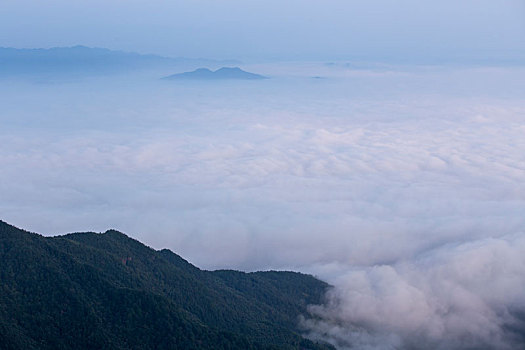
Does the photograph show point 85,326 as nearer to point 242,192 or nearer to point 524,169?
point 242,192

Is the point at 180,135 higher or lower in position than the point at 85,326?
higher

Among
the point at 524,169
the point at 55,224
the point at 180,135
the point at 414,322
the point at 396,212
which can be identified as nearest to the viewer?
the point at 414,322

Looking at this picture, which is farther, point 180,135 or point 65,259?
point 180,135

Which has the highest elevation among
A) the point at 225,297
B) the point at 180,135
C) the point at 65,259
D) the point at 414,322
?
the point at 180,135

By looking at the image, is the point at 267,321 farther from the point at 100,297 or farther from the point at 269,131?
the point at 269,131

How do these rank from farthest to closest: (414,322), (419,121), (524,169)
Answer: (419,121) → (524,169) → (414,322)

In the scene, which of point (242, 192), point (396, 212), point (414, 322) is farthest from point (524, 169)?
point (414, 322)

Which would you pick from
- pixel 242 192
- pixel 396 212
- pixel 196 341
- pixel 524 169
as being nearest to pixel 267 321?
pixel 196 341
